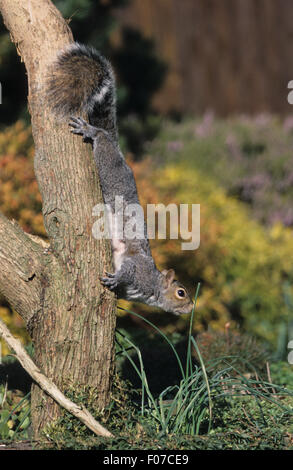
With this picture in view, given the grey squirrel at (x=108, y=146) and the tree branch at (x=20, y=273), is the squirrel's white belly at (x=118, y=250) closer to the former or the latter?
the grey squirrel at (x=108, y=146)

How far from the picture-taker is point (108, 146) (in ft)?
10.4

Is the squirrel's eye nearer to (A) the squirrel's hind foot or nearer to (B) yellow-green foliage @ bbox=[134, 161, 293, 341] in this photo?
(A) the squirrel's hind foot

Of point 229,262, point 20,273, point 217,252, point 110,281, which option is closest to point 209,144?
point 229,262

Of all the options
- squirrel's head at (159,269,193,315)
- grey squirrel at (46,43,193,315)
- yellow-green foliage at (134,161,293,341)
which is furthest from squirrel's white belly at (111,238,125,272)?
yellow-green foliage at (134,161,293,341)

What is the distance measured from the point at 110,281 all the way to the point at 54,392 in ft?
1.82

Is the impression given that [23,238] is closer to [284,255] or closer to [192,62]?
[284,255]

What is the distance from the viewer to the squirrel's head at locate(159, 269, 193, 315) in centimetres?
359

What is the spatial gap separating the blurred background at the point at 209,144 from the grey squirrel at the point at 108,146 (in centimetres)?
76

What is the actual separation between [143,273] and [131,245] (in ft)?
0.55

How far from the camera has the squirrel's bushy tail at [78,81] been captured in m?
2.91

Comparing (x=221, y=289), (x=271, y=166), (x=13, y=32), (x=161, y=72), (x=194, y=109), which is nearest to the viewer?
(x=13, y=32)

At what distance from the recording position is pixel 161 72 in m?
8.36

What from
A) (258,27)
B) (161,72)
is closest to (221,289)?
(161,72)

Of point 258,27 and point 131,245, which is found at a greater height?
point 258,27
